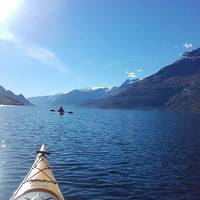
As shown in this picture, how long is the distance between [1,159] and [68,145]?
19.4 meters

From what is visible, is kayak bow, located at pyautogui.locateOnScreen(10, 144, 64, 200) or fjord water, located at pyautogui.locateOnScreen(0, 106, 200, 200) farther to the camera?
fjord water, located at pyautogui.locateOnScreen(0, 106, 200, 200)

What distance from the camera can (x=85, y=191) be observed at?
31062 millimetres

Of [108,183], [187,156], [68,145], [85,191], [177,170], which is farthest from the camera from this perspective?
[68,145]

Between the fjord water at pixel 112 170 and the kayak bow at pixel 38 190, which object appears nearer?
the kayak bow at pixel 38 190

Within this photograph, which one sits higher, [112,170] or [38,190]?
[38,190]

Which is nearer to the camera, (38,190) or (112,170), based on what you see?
(38,190)

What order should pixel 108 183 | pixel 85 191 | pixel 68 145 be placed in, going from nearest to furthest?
pixel 85 191
pixel 108 183
pixel 68 145

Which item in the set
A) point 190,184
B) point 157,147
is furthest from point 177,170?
point 157,147

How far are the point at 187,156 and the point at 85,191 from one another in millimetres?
28060

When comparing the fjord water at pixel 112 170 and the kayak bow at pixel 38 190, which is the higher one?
the kayak bow at pixel 38 190

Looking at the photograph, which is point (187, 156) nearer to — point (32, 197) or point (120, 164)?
point (120, 164)

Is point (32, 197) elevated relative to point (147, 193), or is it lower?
elevated

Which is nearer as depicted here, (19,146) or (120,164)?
(120,164)

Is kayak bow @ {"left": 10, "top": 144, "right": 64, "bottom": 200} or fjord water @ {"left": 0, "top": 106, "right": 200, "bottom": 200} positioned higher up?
kayak bow @ {"left": 10, "top": 144, "right": 64, "bottom": 200}
